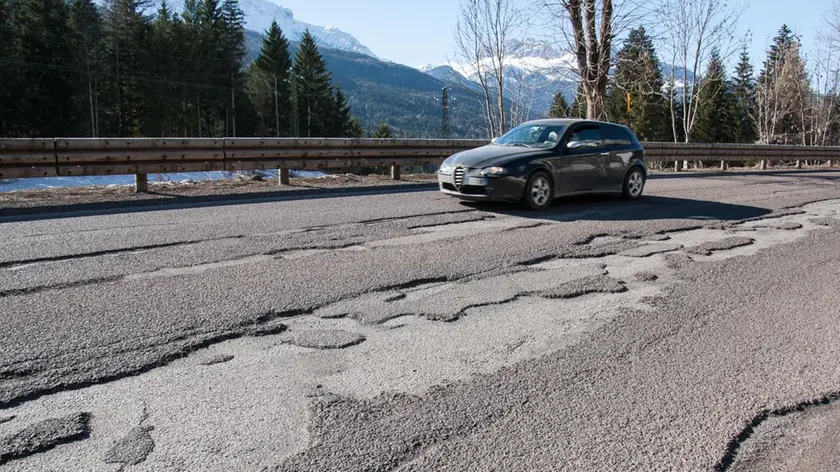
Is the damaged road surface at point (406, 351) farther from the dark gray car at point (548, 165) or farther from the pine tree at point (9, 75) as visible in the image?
the pine tree at point (9, 75)

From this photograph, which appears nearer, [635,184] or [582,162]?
[582,162]

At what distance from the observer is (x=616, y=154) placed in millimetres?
10695

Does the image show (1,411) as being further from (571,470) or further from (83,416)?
(571,470)

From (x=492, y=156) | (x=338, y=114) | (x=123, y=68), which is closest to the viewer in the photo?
(x=492, y=156)

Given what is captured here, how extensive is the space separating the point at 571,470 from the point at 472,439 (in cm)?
43

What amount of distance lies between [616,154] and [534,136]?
1711 mm

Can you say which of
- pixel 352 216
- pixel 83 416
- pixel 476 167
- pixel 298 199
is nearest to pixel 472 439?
pixel 83 416

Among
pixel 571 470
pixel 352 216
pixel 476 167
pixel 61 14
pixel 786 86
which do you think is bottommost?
pixel 571 470

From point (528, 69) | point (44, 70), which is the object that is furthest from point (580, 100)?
point (44, 70)

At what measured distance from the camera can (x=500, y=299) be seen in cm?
467

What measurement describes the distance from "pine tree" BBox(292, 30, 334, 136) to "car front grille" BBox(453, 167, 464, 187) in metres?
59.1

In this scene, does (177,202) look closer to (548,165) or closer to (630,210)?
(548,165)

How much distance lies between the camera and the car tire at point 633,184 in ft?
35.9

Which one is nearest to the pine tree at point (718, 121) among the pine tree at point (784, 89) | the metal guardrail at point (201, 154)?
the pine tree at point (784, 89)
